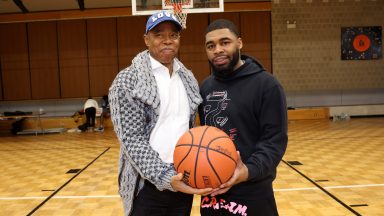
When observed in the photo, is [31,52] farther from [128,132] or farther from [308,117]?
[128,132]

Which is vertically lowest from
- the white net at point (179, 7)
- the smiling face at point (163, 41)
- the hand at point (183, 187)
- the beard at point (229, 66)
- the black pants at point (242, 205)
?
the black pants at point (242, 205)

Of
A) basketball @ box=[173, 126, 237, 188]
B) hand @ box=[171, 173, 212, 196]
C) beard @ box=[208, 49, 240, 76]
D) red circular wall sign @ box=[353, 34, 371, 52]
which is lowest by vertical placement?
hand @ box=[171, 173, 212, 196]

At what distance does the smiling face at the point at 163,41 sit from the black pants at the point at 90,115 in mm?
10015

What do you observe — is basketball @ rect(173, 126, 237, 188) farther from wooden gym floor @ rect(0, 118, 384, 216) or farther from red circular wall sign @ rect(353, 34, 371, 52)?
red circular wall sign @ rect(353, 34, 371, 52)

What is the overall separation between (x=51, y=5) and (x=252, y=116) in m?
12.1

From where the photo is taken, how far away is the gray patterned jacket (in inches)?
70.2

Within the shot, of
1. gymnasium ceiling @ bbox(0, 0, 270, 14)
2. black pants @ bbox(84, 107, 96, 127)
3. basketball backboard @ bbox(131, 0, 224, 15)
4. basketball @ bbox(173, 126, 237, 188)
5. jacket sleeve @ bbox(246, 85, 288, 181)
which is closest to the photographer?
basketball @ bbox(173, 126, 237, 188)

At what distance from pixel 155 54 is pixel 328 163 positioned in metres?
4.99

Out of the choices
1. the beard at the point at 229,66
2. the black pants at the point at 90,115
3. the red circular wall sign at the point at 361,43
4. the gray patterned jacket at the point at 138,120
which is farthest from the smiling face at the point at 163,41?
the red circular wall sign at the point at 361,43

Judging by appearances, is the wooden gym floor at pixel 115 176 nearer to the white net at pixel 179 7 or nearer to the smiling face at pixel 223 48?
the smiling face at pixel 223 48

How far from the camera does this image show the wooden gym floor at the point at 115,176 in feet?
13.7

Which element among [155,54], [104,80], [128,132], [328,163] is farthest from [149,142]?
[104,80]

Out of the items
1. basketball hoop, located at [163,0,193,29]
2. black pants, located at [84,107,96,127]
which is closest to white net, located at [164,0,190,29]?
basketball hoop, located at [163,0,193,29]

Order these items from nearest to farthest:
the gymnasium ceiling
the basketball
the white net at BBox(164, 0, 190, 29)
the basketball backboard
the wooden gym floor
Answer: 1. the basketball
2. the wooden gym floor
3. the white net at BBox(164, 0, 190, 29)
4. the basketball backboard
5. the gymnasium ceiling
